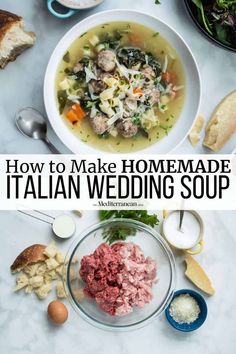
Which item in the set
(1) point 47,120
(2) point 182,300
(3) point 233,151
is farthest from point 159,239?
(1) point 47,120

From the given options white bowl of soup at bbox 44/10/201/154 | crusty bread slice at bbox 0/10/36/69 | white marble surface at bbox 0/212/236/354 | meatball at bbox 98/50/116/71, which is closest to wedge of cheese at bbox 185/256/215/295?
white marble surface at bbox 0/212/236/354

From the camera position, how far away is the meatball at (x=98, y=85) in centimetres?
228

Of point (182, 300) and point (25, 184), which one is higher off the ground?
point (25, 184)

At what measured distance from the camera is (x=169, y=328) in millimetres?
2340

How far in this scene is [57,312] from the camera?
88.3 inches

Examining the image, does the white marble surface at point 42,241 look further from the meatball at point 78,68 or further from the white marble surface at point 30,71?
the meatball at point 78,68

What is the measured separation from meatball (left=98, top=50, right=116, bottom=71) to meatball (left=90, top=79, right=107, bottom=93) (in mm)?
52

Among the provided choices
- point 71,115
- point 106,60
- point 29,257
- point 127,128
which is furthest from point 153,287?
point 106,60

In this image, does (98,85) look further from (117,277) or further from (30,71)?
(117,277)

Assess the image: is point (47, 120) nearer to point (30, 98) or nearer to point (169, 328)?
point (30, 98)

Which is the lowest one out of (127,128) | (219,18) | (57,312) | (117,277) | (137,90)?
(57,312)

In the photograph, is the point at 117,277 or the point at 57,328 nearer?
the point at 117,277

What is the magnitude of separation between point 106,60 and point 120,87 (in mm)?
112

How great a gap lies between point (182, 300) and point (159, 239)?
254mm
